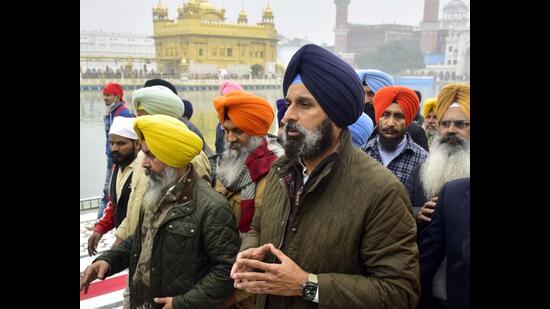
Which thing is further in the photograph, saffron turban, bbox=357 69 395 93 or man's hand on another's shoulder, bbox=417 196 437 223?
saffron turban, bbox=357 69 395 93

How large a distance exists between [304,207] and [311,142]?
0.61 feet

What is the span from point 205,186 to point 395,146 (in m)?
1.09

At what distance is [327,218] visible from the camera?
1110mm

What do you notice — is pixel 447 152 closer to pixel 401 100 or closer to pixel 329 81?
pixel 401 100

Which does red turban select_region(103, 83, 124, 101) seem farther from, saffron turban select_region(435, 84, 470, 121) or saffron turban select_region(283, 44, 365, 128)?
saffron turban select_region(283, 44, 365, 128)

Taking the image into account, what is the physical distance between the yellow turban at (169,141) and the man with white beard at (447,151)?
91 centimetres

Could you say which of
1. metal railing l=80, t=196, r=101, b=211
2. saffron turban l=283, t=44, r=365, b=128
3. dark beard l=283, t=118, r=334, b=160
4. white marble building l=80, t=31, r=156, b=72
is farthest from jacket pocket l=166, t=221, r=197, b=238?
white marble building l=80, t=31, r=156, b=72

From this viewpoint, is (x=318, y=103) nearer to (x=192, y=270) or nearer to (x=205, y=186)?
(x=205, y=186)

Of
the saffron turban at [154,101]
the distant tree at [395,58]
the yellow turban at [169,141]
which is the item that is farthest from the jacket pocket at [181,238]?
the distant tree at [395,58]

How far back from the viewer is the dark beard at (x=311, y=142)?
3.94 ft

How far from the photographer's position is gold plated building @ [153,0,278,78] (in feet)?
58.3

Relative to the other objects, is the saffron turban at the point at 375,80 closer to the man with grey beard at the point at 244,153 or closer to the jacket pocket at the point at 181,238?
the man with grey beard at the point at 244,153

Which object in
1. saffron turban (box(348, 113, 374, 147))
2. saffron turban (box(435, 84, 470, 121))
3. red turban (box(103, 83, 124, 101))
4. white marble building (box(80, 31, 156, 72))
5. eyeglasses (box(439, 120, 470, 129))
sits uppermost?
white marble building (box(80, 31, 156, 72))
